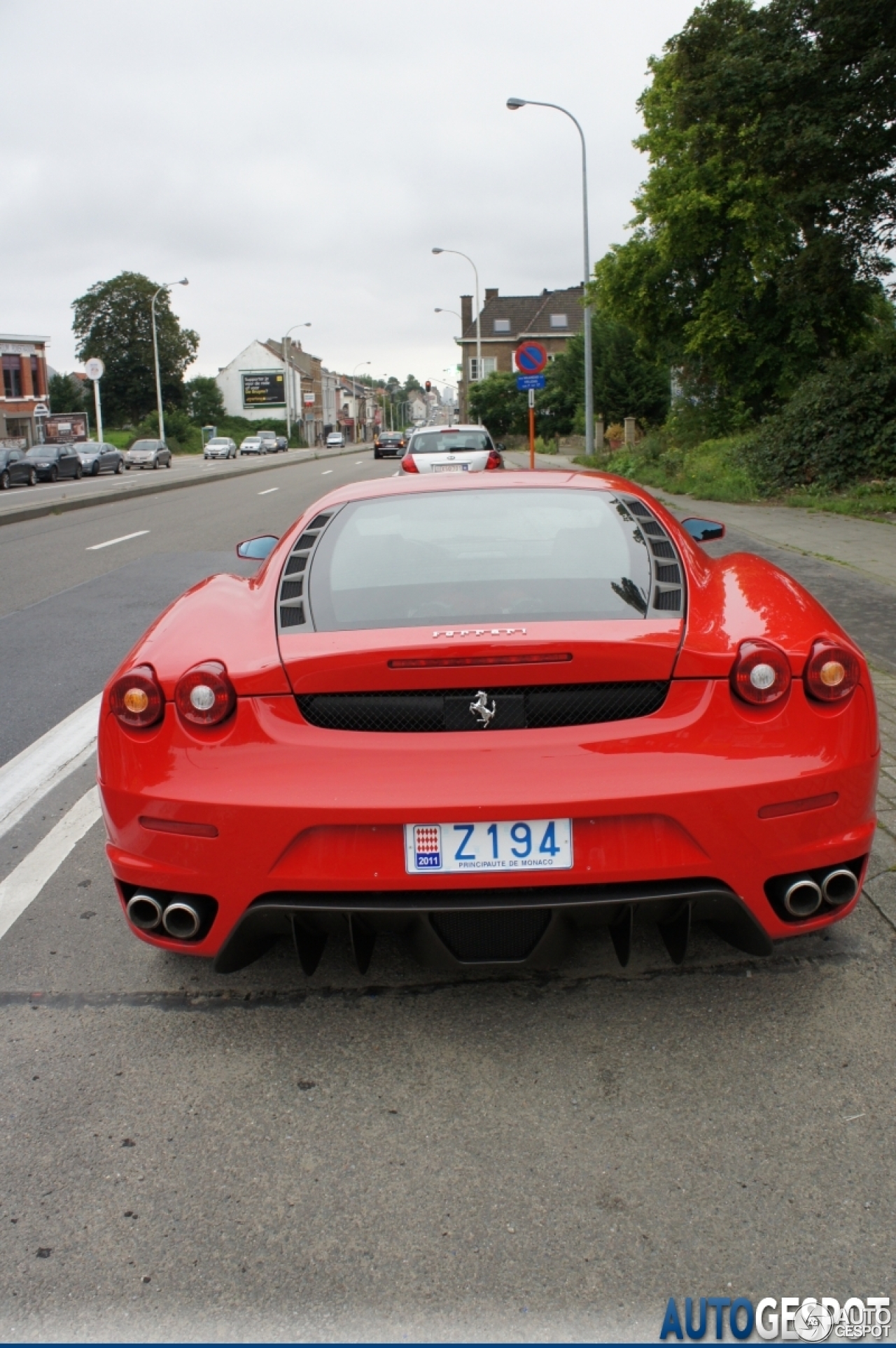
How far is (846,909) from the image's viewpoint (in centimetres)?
295

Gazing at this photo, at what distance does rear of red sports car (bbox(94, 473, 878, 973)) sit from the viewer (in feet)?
8.86

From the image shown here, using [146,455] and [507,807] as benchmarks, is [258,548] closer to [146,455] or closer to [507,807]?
[507,807]

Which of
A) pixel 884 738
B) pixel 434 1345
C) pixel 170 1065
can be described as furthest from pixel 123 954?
pixel 884 738

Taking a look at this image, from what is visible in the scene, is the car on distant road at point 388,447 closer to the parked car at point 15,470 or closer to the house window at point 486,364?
the parked car at point 15,470

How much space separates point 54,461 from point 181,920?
42.7 meters

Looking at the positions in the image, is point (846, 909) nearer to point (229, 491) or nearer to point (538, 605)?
point (538, 605)

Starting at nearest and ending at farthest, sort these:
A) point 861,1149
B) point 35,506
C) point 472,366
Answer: point 861,1149 < point 35,506 < point 472,366

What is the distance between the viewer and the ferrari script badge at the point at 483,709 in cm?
276

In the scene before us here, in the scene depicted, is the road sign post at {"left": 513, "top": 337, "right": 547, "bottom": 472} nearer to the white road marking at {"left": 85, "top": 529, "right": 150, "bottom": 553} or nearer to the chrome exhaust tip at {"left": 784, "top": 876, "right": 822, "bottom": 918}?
the white road marking at {"left": 85, "top": 529, "right": 150, "bottom": 553}

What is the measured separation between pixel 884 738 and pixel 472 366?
9982 cm

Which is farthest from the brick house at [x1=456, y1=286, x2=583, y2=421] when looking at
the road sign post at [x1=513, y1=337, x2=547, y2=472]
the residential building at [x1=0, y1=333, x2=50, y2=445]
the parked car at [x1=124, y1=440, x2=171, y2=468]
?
the road sign post at [x1=513, y1=337, x2=547, y2=472]

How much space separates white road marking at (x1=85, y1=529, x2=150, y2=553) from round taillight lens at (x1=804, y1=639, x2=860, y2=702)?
13.8 meters

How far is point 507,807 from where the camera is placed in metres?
2.66

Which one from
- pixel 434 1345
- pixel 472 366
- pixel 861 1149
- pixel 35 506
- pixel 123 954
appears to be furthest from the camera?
pixel 472 366
